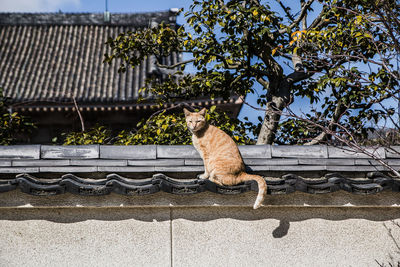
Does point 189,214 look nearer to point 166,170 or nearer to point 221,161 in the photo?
point 166,170

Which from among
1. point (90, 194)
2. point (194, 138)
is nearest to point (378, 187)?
point (194, 138)

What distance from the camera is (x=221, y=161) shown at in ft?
14.5

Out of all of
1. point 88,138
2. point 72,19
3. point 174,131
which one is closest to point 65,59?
point 72,19

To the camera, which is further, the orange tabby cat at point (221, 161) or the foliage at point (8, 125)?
the foliage at point (8, 125)

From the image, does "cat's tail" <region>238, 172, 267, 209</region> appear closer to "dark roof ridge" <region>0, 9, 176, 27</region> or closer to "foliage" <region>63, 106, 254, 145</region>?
"foliage" <region>63, 106, 254, 145</region>

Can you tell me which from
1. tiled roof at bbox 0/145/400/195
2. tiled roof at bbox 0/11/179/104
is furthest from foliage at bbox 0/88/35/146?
tiled roof at bbox 0/11/179/104

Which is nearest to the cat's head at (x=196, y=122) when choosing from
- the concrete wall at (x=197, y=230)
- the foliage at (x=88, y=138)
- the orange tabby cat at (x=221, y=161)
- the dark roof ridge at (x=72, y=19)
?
the orange tabby cat at (x=221, y=161)

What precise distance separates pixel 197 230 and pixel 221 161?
0.68 metres

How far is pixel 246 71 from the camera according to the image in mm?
6281

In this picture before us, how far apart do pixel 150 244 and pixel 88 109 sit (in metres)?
8.53

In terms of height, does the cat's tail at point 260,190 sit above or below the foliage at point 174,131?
below

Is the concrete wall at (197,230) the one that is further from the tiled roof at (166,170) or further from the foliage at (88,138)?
the foliage at (88,138)

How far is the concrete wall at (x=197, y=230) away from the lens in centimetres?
411

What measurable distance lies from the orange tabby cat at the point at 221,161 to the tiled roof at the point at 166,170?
9 cm
